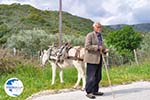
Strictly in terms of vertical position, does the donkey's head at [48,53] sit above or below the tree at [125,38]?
below

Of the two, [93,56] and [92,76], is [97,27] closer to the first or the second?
[93,56]

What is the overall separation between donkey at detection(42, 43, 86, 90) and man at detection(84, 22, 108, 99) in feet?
3.97

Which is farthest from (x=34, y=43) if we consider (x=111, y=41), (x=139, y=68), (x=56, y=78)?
(x=111, y=41)

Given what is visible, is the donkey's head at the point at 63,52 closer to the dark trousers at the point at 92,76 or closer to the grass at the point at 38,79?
the grass at the point at 38,79

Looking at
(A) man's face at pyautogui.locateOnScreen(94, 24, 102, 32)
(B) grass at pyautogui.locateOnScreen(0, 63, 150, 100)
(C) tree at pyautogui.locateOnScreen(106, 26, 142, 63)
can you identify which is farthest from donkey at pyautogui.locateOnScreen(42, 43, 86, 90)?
(C) tree at pyautogui.locateOnScreen(106, 26, 142, 63)

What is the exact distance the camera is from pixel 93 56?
1114 cm

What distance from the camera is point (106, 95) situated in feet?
39.0

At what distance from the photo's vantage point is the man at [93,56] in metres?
11.0

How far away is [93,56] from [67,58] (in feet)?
6.49

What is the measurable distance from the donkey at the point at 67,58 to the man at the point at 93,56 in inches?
47.6

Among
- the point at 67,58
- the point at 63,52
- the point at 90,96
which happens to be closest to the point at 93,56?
the point at 90,96

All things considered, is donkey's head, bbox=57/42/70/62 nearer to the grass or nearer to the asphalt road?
the grass

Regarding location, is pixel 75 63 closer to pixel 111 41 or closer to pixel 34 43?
pixel 34 43

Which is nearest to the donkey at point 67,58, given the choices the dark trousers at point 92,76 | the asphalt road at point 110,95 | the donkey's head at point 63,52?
the donkey's head at point 63,52
